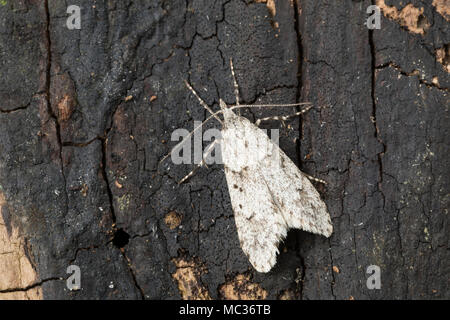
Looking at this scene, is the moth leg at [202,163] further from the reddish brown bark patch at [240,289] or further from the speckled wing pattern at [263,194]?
the reddish brown bark patch at [240,289]

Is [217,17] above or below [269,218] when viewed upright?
above

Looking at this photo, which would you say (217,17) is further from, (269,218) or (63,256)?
(63,256)

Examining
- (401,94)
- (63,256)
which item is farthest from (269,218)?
(63,256)

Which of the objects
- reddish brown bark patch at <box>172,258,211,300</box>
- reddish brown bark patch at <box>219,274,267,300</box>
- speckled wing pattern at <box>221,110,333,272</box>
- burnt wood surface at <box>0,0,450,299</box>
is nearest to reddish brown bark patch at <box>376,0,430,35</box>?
burnt wood surface at <box>0,0,450,299</box>

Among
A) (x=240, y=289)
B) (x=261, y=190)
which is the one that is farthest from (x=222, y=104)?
(x=240, y=289)

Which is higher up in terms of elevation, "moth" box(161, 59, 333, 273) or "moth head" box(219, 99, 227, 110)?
"moth head" box(219, 99, 227, 110)

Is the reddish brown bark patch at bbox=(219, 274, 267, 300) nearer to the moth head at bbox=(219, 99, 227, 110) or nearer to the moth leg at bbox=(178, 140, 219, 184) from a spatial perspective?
the moth leg at bbox=(178, 140, 219, 184)

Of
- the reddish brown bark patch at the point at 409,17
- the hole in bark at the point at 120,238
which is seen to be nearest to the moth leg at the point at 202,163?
the hole in bark at the point at 120,238
